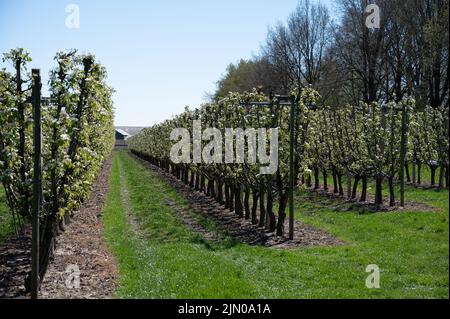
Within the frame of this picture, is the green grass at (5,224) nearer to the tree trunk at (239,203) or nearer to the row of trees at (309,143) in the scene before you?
the row of trees at (309,143)

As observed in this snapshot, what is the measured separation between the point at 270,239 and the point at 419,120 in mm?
11377

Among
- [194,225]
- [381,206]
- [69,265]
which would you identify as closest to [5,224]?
[69,265]

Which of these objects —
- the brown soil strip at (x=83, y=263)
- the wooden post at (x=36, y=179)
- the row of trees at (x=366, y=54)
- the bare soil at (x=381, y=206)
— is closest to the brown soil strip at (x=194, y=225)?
the brown soil strip at (x=83, y=263)

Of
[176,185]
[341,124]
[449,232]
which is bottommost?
[176,185]

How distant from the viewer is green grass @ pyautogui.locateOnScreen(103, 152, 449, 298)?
20.4ft

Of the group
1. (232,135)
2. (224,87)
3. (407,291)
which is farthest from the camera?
(224,87)

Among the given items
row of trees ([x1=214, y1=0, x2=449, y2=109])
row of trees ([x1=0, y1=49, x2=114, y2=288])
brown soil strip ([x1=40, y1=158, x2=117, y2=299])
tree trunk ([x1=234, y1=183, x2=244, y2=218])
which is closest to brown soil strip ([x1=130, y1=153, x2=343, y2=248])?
tree trunk ([x1=234, y1=183, x2=244, y2=218])

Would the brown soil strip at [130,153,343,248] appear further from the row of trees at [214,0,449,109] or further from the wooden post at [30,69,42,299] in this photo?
the row of trees at [214,0,449,109]

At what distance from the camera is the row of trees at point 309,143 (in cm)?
1142

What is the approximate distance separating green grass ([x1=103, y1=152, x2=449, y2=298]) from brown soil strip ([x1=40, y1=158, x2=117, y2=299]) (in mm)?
226

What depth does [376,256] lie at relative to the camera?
8016mm

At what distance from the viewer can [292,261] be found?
8.11 metres
